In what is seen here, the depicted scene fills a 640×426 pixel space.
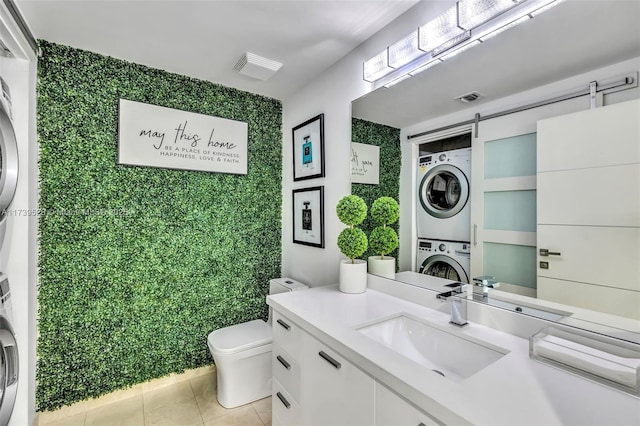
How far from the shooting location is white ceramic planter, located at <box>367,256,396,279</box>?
5.61 feet

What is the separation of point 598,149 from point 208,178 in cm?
229

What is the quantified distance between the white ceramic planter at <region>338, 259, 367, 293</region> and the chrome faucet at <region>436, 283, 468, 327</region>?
1.56ft

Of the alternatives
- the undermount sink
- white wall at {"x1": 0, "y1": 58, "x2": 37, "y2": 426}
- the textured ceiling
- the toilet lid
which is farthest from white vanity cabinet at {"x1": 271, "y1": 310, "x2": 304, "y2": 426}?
the textured ceiling

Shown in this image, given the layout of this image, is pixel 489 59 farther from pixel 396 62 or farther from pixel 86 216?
pixel 86 216

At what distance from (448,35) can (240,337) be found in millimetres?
2210

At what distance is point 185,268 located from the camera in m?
2.25

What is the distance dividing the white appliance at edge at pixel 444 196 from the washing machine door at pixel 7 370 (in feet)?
6.67

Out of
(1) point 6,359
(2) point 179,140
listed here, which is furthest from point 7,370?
(2) point 179,140

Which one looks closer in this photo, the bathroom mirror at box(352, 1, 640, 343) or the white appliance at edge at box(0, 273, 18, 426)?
the bathroom mirror at box(352, 1, 640, 343)

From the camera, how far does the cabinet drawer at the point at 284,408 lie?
1381mm

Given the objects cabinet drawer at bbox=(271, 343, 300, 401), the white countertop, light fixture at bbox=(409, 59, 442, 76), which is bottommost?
cabinet drawer at bbox=(271, 343, 300, 401)

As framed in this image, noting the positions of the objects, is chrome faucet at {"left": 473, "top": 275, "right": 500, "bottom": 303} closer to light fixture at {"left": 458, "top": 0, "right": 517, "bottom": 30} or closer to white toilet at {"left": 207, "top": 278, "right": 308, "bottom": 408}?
light fixture at {"left": 458, "top": 0, "right": 517, "bottom": 30}

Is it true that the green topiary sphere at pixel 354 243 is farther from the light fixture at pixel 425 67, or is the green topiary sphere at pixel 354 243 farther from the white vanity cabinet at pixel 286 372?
the light fixture at pixel 425 67

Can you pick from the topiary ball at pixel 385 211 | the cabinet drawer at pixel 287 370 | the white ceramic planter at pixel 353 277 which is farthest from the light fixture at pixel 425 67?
the cabinet drawer at pixel 287 370
